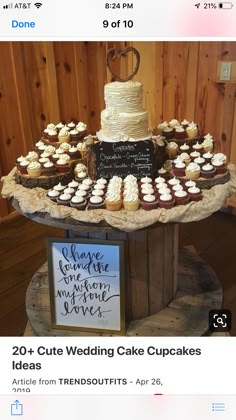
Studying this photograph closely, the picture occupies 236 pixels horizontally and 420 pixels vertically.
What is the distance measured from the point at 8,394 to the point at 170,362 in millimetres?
283

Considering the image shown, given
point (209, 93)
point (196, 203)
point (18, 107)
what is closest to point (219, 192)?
point (196, 203)

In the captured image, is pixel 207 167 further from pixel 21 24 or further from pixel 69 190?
pixel 21 24

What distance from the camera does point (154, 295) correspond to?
1.08 m

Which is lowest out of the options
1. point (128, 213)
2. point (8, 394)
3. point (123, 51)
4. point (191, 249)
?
point (191, 249)

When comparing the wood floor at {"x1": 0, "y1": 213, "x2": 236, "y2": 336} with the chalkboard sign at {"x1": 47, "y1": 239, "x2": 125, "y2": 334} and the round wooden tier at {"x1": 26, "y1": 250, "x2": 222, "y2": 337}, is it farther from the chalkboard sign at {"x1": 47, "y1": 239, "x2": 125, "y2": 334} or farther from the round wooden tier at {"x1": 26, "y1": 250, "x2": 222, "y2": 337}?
the chalkboard sign at {"x1": 47, "y1": 239, "x2": 125, "y2": 334}

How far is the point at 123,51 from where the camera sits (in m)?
0.97

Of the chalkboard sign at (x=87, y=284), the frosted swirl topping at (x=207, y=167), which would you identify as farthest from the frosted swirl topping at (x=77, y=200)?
the frosted swirl topping at (x=207, y=167)

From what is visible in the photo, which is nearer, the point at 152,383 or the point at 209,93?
the point at 152,383

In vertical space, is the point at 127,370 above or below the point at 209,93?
below

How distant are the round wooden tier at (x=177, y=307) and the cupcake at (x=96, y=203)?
10.5 inches

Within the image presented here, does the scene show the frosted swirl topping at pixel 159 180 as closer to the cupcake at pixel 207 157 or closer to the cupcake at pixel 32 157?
the cupcake at pixel 207 157

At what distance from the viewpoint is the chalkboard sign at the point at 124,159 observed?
96 cm

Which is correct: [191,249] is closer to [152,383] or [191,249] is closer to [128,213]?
[128,213]

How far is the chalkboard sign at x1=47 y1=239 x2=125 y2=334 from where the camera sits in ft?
3.08
